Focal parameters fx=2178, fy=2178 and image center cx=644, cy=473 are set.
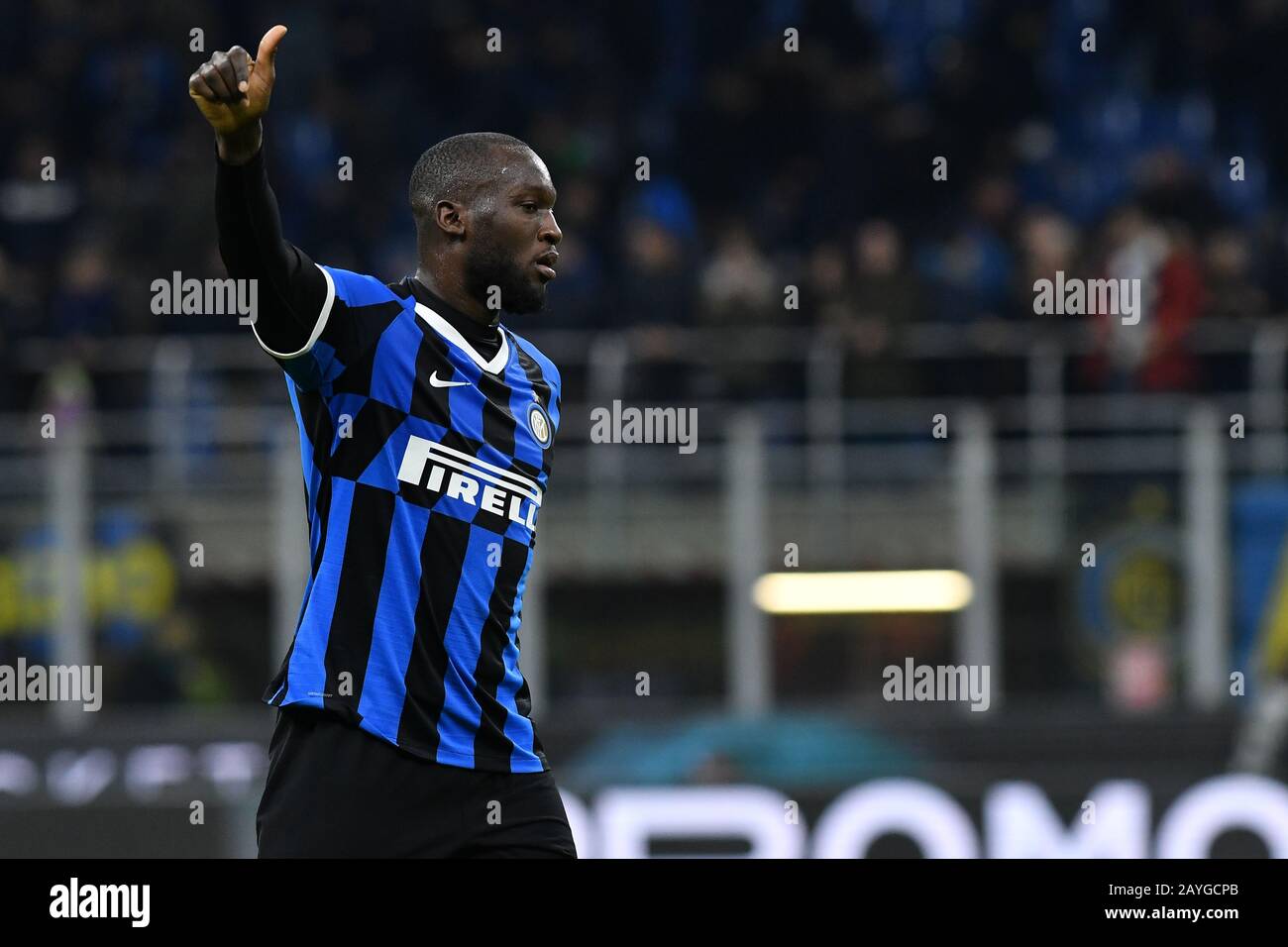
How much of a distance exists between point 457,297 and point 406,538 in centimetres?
57

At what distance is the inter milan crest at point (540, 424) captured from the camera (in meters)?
4.72

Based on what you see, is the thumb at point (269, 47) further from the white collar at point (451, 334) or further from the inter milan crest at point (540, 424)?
the inter milan crest at point (540, 424)

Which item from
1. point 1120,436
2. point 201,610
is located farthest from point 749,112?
point 201,610

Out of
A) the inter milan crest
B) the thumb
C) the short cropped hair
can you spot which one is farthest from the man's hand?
the inter milan crest

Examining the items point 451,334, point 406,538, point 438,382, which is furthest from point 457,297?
point 406,538

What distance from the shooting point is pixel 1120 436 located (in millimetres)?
10320

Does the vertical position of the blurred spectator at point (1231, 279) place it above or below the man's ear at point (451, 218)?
above

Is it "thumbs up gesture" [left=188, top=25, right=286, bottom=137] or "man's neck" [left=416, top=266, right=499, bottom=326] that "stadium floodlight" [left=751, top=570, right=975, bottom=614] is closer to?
"man's neck" [left=416, top=266, right=499, bottom=326]

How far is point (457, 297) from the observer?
4660 millimetres

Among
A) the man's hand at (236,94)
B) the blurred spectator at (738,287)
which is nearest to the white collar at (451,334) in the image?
the man's hand at (236,94)

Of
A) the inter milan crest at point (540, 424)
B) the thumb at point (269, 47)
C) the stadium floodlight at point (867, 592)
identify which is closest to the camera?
the thumb at point (269, 47)

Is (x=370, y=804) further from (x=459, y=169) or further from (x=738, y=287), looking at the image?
(x=738, y=287)
